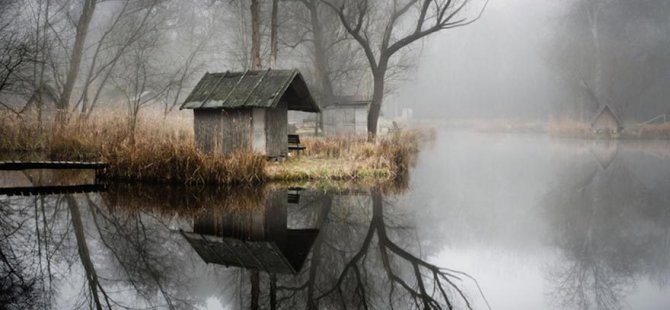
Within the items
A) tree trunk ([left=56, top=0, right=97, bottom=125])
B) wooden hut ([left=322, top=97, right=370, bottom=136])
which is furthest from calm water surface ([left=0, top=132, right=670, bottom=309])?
wooden hut ([left=322, top=97, right=370, bottom=136])

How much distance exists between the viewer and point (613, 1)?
42406 millimetres

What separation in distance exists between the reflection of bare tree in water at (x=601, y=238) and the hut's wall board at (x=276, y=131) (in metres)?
7.91

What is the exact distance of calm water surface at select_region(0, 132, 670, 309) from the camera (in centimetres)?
582

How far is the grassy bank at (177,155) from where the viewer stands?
44.2 feet

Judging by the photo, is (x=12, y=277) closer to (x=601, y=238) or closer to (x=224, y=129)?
(x=601, y=238)

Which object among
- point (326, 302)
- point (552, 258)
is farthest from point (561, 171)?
point (326, 302)

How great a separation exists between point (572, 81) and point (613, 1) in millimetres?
6547

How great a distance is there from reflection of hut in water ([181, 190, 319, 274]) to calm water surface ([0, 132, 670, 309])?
0.09 feet

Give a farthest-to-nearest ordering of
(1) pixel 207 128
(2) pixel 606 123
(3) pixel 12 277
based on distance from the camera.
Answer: (2) pixel 606 123
(1) pixel 207 128
(3) pixel 12 277

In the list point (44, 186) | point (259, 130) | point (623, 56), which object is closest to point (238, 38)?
point (259, 130)

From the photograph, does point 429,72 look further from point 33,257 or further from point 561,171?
point 33,257

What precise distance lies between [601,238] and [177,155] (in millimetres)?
9320

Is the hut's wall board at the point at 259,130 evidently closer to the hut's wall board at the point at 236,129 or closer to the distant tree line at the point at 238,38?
the hut's wall board at the point at 236,129

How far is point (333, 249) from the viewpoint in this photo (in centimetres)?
752
